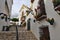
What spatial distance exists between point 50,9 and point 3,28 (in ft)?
17.7

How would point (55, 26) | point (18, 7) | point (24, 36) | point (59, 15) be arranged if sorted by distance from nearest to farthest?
point (59, 15) < point (55, 26) < point (24, 36) < point (18, 7)

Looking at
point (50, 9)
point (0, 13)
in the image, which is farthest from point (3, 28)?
point (50, 9)

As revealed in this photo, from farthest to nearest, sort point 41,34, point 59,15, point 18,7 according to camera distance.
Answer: point 18,7 < point 41,34 < point 59,15

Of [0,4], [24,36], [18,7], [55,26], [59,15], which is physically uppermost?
[18,7]

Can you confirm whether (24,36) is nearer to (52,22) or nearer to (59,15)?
(52,22)

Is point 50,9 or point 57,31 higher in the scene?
point 50,9

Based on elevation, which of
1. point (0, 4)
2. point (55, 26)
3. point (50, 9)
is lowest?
point (55, 26)

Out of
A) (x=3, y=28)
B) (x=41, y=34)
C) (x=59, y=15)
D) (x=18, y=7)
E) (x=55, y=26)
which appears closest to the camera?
(x=59, y=15)

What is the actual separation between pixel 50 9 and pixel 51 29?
0.73m

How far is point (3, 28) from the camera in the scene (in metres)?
9.02

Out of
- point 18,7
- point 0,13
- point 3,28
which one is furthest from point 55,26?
point 18,7

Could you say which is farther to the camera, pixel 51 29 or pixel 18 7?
pixel 18 7

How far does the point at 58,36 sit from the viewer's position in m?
3.70

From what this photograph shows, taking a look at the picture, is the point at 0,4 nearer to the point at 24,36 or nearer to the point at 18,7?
the point at 24,36
